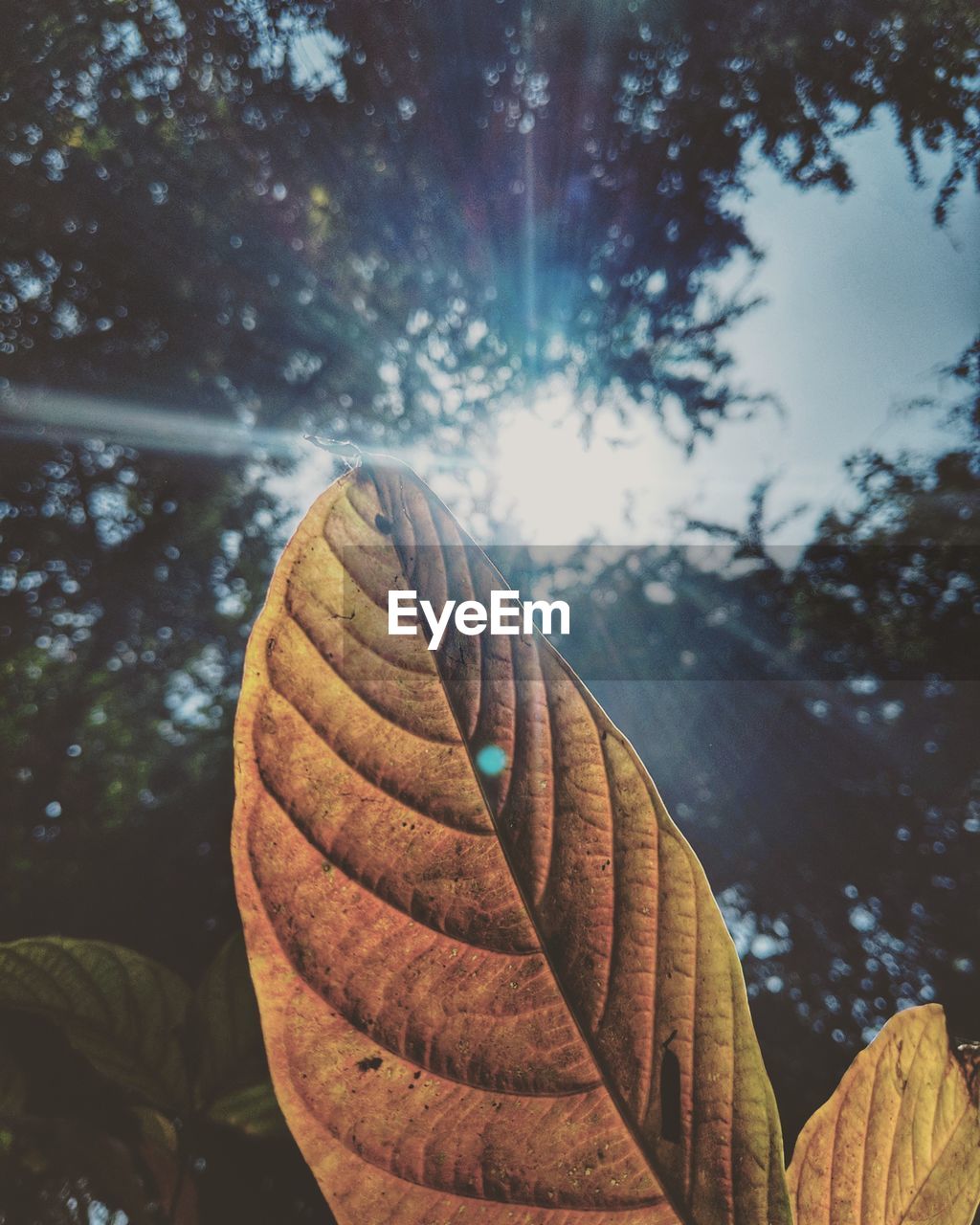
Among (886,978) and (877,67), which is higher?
(877,67)

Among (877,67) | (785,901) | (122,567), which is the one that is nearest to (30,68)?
(122,567)

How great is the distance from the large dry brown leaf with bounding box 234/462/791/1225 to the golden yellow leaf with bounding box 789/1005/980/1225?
45 mm

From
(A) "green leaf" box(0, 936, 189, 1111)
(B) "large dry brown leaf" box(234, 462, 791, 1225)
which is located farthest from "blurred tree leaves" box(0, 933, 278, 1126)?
(B) "large dry brown leaf" box(234, 462, 791, 1225)

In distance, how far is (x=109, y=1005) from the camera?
0.21 metres

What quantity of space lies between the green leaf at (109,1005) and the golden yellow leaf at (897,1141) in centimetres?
20

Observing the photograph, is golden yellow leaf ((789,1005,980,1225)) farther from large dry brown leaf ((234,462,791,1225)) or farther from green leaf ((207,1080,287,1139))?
green leaf ((207,1080,287,1139))

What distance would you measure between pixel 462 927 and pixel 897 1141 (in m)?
0.15

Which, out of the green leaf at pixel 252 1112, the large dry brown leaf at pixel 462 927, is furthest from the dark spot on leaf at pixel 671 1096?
the green leaf at pixel 252 1112

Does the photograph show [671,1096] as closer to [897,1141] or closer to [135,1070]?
[897,1141]

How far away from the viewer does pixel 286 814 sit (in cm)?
11

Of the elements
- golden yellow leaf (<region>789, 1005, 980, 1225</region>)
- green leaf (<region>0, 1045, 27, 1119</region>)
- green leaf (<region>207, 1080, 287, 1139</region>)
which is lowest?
green leaf (<region>0, 1045, 27, 1119</region>)

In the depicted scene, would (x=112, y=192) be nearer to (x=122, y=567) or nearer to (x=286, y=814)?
(x=122, y=567)

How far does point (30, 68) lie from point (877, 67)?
3089mm

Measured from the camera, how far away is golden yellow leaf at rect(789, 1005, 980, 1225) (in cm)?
15
